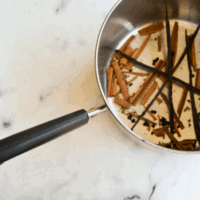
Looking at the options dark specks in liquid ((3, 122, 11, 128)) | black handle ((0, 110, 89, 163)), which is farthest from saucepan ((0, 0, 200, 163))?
dark specks in liquid ((3, 122, 11, 128))

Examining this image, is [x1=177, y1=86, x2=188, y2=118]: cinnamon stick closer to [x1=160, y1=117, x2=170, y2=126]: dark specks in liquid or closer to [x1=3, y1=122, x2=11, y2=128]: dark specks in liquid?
[x1=160, y1=117, x2=170, y2=126]: dark specks in liquid

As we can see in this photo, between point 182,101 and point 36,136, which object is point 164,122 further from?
point 36,136

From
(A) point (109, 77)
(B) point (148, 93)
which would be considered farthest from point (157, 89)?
(A) point (109, 77)

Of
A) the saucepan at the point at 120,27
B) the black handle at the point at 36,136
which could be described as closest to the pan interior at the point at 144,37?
the saucepan at the point at 120,27

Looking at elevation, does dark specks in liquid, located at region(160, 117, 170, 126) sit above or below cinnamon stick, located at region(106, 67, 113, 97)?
below

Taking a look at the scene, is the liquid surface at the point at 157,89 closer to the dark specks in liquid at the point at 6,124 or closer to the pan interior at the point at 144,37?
the pan interior at the point at 144,37

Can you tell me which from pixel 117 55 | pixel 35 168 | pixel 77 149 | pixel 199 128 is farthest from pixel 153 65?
pixel 35 168
